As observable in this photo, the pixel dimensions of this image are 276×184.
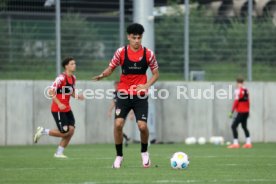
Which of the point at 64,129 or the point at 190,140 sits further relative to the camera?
the point at 190,140

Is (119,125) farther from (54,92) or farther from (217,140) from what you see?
(217,140)

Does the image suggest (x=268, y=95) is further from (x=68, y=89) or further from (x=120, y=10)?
(x=68, y=89)

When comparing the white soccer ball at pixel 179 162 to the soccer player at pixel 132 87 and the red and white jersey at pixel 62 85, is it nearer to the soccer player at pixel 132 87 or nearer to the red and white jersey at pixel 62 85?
the soccer player at pixel 132 87

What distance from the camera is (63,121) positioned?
18.2 m

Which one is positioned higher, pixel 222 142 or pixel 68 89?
pixel 68 89

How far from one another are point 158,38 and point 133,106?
14.1 metres

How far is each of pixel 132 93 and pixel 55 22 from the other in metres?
13.0

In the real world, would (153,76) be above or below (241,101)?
above

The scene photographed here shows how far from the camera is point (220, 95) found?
28.3 metres

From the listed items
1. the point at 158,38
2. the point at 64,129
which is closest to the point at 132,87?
the point at 64,129

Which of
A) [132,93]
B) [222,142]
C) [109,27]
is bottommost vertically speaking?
[222,142]

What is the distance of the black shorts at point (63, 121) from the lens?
18.1m

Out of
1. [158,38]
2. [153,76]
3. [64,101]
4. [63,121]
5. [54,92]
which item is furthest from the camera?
[158,38]

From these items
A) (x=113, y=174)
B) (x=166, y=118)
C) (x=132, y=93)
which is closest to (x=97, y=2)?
(x=166, y=118)
